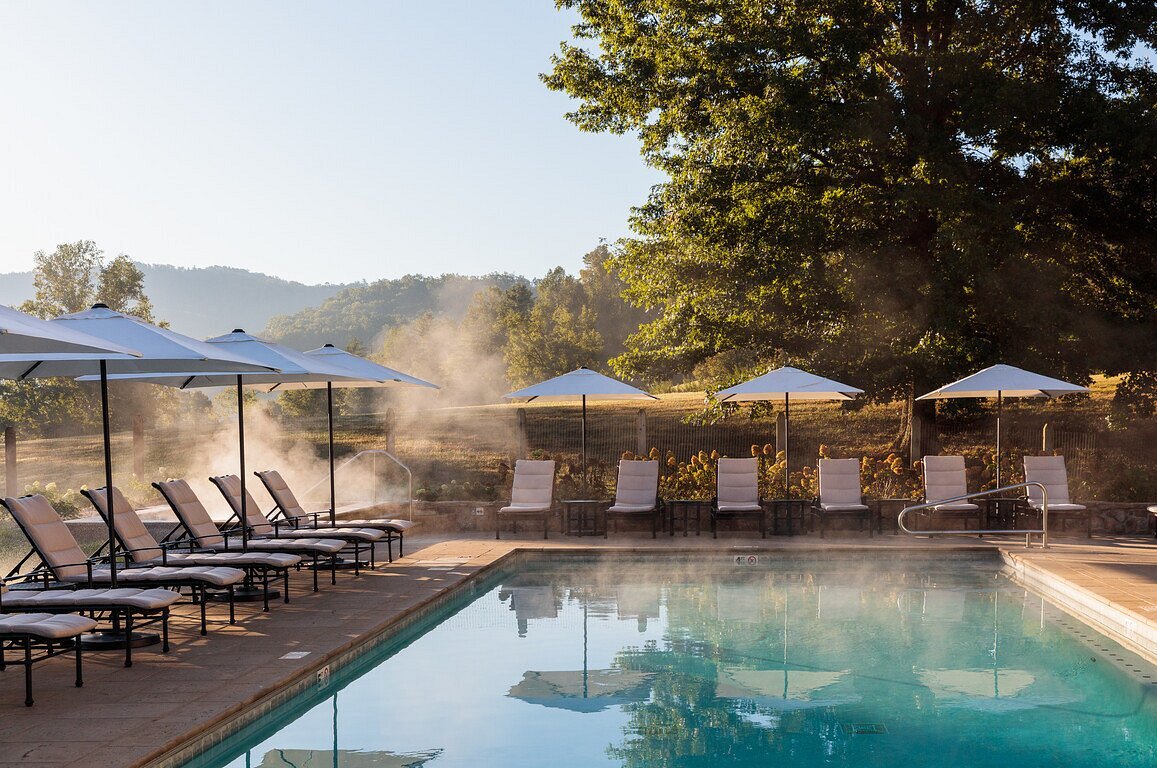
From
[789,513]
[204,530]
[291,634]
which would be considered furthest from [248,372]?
[789,513]

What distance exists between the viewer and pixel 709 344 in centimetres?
1633

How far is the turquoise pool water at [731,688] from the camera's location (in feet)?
18.5

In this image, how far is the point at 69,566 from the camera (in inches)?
278

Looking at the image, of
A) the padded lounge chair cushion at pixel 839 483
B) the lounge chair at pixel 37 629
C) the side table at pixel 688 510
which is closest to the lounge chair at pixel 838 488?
the padded lounge chair cushion at pixel 839 483

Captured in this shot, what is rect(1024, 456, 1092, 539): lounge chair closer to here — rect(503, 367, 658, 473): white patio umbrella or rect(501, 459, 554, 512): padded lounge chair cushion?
rect(503, 367, 658, 473): white patio umbrella

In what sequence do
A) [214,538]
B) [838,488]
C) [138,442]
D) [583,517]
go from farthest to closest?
[138,442] < [583,517] < [838,488] < [214,538]

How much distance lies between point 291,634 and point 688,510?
7.22 metres

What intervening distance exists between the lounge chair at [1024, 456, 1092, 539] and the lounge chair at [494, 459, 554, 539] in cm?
605

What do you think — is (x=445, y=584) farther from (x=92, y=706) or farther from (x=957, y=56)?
(x=957, y=56)

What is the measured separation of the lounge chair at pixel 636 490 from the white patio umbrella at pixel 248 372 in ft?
13.6

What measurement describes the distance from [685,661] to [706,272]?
9.19 m

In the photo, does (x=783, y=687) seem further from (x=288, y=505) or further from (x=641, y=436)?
(x=641, y=436)

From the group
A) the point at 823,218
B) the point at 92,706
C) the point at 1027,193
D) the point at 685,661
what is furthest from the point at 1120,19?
the point at 92,706

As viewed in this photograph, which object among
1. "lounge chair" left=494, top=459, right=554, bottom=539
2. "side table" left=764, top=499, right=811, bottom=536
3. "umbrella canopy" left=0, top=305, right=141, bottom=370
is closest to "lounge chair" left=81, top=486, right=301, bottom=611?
"umbrella canopy" left=0, top=305, right=141, bottom=370
